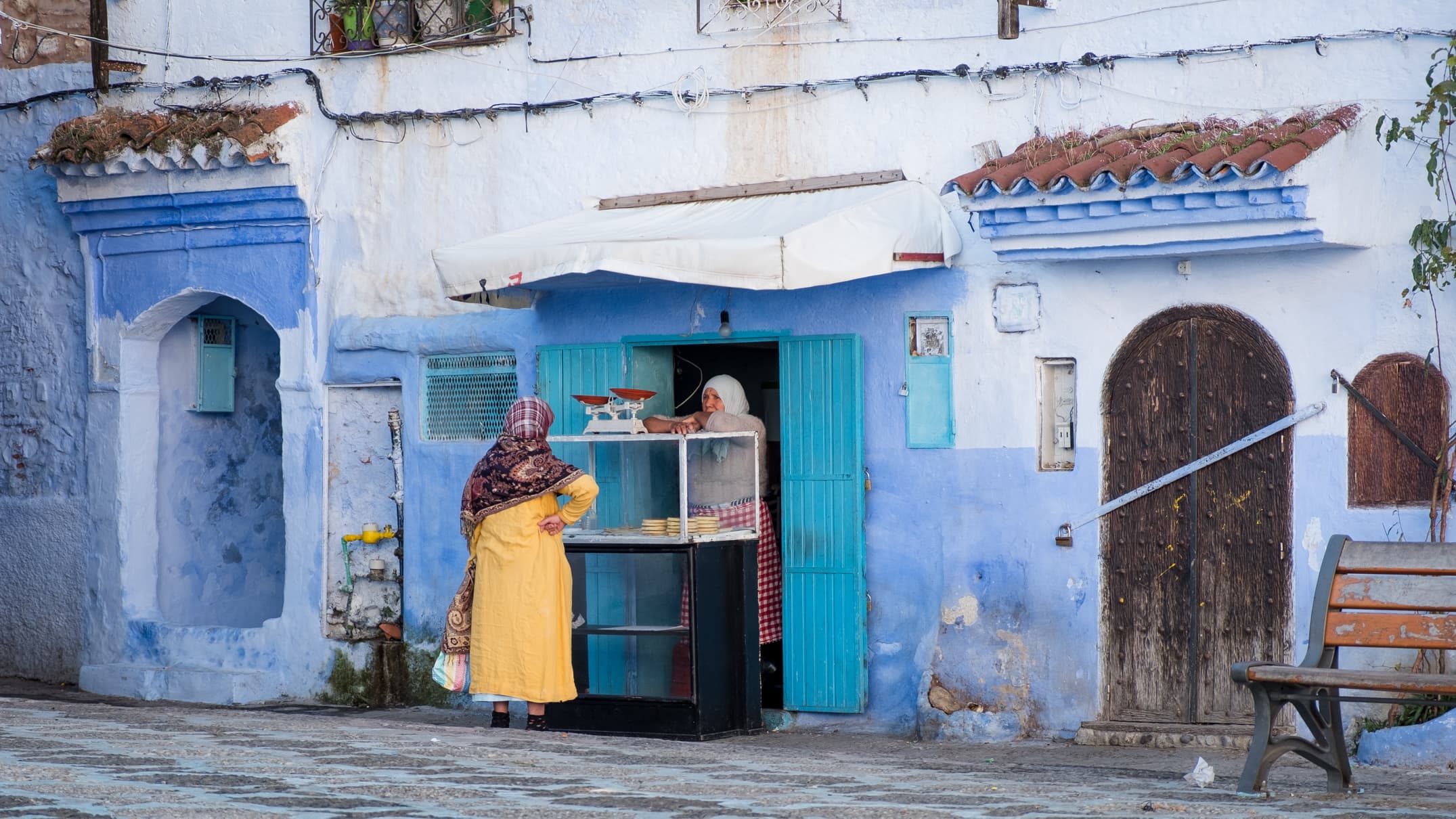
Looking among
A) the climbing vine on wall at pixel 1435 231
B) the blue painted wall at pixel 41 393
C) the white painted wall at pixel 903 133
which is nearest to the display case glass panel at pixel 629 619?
the white painted wall at pixel 903 133

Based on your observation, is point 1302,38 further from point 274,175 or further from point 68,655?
point 68,655

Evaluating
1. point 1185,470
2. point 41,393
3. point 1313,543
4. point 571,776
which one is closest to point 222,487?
point 41,393

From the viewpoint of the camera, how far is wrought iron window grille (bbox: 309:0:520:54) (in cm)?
1038

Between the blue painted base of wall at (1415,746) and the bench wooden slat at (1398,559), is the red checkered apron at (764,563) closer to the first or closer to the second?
the blue painted base of wall at (1415,746)

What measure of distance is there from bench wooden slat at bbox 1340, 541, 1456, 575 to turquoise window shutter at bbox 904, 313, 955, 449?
2731 mm

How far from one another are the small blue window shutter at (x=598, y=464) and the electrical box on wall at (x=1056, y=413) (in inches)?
88.1

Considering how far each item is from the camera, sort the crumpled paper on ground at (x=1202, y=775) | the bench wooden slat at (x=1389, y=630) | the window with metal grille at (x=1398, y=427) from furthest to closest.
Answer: the window with metal grille at (x=1398, y=427), the crumpled paper on ground at (x=1202, y=775), the bench wooden slat at (x=1389, y=630)

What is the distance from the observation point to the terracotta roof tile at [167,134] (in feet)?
34.4

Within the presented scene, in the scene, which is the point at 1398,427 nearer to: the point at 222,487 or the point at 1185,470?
the point at 1185,470

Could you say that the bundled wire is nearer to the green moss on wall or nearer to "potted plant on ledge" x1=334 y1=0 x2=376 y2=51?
"potted plant on ledge" x1=334 y1=0 x2=376 y2=51

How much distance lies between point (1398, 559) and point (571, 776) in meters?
3.01

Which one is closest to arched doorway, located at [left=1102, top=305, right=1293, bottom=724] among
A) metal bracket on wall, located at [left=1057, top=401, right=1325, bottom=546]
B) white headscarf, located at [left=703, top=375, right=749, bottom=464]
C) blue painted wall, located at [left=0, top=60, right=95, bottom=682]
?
metal bracket on wall, located at [left=1057, top=401, right=1325, bottom=546]

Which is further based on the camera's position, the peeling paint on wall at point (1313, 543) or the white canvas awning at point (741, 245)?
the white canvas awning at point (741, 245)

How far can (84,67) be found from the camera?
11.6m
